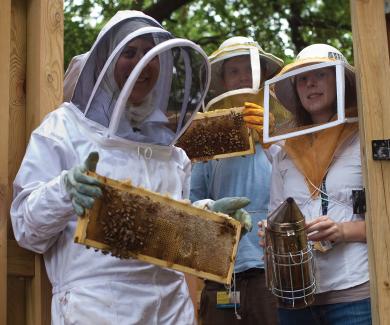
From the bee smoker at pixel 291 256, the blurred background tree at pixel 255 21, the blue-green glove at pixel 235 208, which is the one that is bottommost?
the bee smoker at pixel 291 256

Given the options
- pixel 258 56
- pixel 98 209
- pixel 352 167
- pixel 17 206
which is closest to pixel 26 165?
pixel 17 206

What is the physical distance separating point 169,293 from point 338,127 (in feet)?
4.67

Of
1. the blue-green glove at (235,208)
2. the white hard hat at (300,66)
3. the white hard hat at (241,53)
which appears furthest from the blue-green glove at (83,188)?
the white hard hat at (241,53)

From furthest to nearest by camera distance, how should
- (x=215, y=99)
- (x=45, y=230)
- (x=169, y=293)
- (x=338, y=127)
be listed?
1. (x=215, y=99)
2. (x=338, y=127)
3. (x=169, y=293)
4. (x=45, y=230)

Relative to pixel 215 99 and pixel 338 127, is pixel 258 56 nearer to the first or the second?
pixel 215 99

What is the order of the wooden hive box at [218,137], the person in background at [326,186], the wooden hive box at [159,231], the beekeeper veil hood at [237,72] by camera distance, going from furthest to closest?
the beekeeper veil hood at [237,72] → the wooden hive box at [218,137] → the person in background at [326,186] → the wooden hive box at [159,231]

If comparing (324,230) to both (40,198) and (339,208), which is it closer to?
(339,208)

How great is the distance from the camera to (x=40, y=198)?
3156 millimetres

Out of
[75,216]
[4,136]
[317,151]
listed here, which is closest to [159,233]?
[75,216]

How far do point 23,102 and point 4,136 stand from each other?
42cm

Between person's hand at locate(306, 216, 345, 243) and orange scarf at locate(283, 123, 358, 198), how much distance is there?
0.26 metres

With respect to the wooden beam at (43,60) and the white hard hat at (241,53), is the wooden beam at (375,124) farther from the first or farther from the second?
the wooden beam at (43,60)

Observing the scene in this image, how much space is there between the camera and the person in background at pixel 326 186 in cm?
370

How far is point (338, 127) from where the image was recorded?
4055 millimetres
